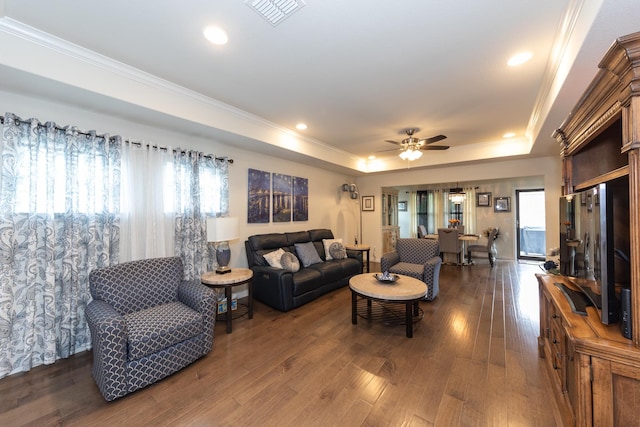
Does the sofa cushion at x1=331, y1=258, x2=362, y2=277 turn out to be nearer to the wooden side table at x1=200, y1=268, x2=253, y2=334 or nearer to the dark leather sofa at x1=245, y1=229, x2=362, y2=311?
the dark leather sofa at x1=245, y1=229, x2=362, y2=311

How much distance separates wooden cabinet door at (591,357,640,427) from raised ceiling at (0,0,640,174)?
185 cm

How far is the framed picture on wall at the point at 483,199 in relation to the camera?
757cm

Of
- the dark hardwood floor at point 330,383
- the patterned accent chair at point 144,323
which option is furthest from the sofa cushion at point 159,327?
the dark hardwood floor at point 330,383

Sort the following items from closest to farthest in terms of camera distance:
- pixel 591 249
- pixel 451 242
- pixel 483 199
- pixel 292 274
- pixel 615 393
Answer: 1. pixel 615 393
2. pixel 591 249
3. pixel 292 274
4. pixel 451 242
5. pixel 483 199

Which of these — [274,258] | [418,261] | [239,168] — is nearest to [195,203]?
[239,168]

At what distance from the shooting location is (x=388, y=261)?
4.11 metres

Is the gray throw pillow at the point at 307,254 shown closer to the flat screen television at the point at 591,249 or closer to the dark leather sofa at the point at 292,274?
the dark leather sofa at the point at 292,274

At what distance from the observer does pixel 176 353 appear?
2.12 meters

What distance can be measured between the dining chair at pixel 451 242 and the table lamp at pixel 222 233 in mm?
5126

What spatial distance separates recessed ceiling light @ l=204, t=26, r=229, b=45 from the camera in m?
1.89

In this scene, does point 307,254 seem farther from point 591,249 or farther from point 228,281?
point 591,249

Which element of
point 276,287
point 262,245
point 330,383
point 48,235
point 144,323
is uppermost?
point 48,235

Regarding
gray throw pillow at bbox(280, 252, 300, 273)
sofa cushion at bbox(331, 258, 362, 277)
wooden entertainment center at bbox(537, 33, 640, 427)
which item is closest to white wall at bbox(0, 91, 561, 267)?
gray throw pillow at bbox(280, 252, 300, 273)

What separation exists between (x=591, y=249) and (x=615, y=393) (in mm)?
739
